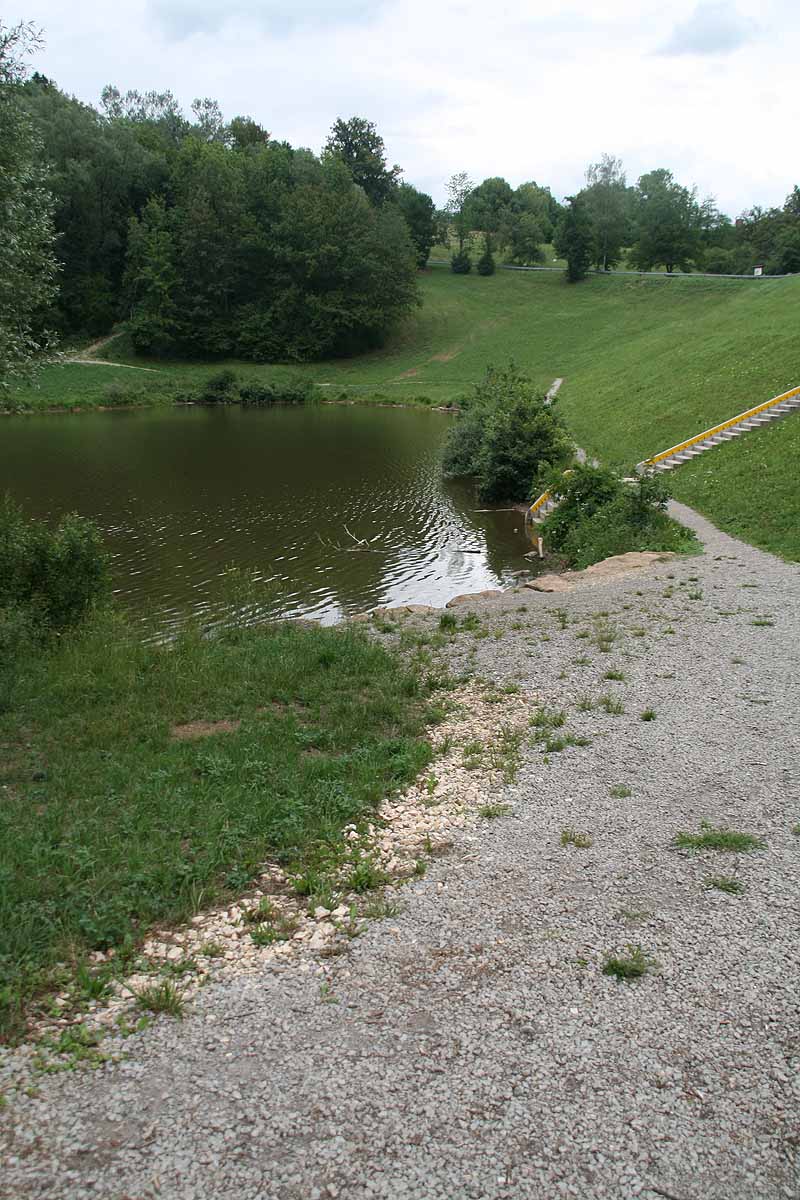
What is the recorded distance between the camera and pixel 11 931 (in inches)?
252

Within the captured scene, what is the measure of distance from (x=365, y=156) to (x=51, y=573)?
130 meters

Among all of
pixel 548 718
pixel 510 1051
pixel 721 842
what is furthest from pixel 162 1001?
pixel 548 718

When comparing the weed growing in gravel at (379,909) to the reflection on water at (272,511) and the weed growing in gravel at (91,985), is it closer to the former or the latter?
the weed growing in gravel at (91,985)

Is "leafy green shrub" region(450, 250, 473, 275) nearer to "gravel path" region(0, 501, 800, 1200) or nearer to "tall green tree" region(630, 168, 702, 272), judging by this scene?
"tall green tree" region(630, 168, 702, 272)

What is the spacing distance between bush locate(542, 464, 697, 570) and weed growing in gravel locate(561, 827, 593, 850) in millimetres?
14948

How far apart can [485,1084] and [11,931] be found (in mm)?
3844

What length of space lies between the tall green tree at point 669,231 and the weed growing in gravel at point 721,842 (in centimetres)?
10436

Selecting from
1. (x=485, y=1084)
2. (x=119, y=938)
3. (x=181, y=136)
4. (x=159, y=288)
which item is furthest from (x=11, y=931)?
(x=181, y=136)

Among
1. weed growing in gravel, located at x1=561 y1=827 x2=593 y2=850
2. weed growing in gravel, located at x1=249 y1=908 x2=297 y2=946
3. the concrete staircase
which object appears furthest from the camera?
the concrete staircase

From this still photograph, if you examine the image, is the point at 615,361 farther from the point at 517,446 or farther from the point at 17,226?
the point at 17,226

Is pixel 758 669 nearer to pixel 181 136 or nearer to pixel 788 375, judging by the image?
pixel 788 375

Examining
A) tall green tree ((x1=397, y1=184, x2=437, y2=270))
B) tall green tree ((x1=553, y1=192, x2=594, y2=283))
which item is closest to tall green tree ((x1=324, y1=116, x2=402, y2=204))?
tall green tree ((x1=397, y1=184, x2=437, y2=270))

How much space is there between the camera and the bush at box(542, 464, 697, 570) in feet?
74.9

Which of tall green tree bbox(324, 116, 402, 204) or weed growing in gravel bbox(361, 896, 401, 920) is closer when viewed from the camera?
weed growing in gravel bbox(361, 896, 401, 920)
